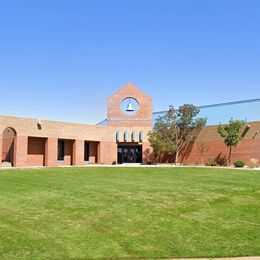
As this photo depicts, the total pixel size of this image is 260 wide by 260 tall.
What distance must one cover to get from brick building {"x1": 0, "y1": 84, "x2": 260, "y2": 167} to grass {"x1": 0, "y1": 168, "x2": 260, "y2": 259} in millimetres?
25124

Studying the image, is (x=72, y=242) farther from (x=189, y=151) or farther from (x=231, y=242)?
(x=189, y=151)

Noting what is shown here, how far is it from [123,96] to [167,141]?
7.62m

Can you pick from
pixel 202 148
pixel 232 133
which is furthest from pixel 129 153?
pixel 232 133

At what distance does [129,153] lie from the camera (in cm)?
4666

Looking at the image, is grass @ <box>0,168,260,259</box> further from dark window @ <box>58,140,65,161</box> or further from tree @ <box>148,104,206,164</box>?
tree @ <box>148,104,206,164</box>

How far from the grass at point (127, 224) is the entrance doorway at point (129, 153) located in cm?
3374

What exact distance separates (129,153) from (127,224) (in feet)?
125

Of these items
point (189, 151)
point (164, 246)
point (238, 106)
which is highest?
point (238, 106)

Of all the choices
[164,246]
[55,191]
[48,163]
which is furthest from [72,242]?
[48,163]

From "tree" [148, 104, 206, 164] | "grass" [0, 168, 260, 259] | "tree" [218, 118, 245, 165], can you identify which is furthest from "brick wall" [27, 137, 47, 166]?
"grass" [0, 168, 260, 259]

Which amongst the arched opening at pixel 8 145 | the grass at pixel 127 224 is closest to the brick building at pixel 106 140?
the arched opening at pixel 8 145

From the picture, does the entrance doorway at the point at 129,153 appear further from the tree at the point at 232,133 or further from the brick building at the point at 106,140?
the tree at the point at 232,133

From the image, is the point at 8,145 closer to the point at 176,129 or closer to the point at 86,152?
the point at 86,152

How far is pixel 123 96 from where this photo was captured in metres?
45.4
